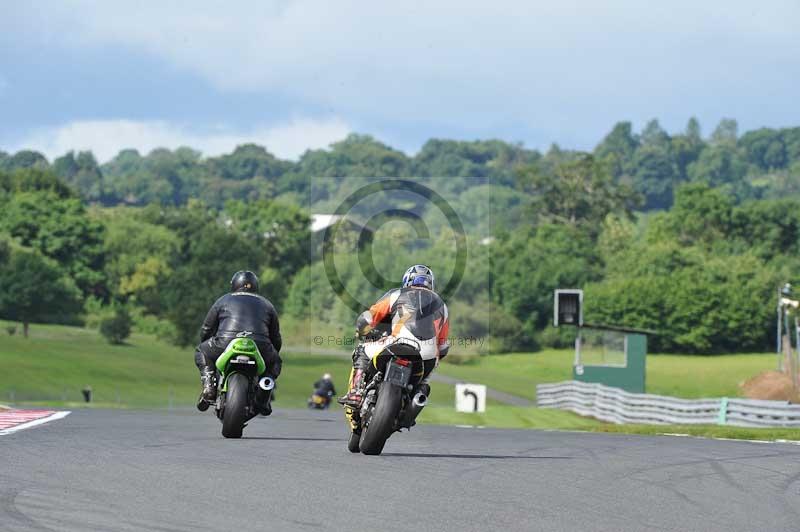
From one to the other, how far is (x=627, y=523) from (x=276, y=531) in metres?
2.52

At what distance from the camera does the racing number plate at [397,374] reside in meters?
14.2

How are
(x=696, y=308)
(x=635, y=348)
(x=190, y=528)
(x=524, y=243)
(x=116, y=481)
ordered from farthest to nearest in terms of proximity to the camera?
1. (x=524, y=243)
2. (x=696, y=308)
3. (x=635, y=348)
4. (x=116, y=481)
5. (x=190, y=528)

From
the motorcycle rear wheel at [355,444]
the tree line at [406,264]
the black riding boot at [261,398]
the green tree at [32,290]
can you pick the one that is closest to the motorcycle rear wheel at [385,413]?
the motorcycle rear wheel at [355,444]

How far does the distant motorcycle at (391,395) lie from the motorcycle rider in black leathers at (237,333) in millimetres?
2350

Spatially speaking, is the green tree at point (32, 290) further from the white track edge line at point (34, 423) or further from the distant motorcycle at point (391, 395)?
the distant motorcycle at point (391, 395)

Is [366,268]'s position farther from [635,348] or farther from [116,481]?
[116,481]

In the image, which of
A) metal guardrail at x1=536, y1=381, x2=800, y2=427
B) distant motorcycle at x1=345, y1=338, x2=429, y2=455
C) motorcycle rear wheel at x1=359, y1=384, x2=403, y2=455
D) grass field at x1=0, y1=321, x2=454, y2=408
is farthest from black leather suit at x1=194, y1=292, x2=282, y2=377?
grass field at x1=0, y1=321, x2=454, y2=408

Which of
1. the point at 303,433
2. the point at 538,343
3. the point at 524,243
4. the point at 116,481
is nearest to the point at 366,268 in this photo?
the point at 538,343

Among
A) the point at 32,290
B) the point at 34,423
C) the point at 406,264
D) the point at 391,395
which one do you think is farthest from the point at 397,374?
the point at 32,290

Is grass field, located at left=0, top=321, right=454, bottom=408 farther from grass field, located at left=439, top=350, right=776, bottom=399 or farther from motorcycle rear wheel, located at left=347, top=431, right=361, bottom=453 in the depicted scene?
motorcycle rear wheel, located at left=347, top=431, right=361, bottom=453

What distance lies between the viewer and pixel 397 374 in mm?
14188

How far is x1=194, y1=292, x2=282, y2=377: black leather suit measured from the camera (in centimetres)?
1680

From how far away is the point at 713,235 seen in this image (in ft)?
495

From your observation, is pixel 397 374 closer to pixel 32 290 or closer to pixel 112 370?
pixel 112 370
